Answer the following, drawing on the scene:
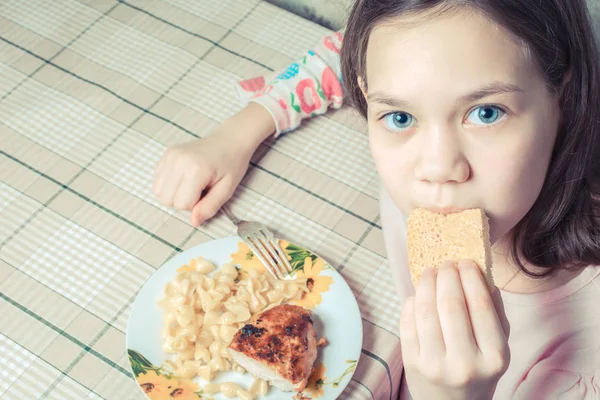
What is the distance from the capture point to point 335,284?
3.37 ft

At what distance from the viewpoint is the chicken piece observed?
0.89 metres

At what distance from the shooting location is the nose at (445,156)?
76 cm

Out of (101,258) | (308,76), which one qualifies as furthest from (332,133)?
(101,258)

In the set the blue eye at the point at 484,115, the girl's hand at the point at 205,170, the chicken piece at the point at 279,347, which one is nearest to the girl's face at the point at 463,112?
the blue eye at the point at 484,115

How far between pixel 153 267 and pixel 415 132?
1.62 feet

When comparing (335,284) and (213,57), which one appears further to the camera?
(213,57)

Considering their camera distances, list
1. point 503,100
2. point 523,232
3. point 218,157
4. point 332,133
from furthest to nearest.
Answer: point 332,133
point 218,157
point 523,232
point 503,100

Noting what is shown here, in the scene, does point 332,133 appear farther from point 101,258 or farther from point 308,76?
point 101,258

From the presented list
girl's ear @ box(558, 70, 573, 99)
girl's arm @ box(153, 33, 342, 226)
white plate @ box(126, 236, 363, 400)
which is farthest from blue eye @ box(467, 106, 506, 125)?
girl's arm @ box(153, 33, 342, 226)

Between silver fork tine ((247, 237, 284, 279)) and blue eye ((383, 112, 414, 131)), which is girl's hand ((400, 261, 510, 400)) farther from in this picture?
silver fork tine ((247, 237, 284, 279))

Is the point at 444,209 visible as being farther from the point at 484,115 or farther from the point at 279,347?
the point at 279,347

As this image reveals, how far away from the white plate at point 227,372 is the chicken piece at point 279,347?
3 centimetres

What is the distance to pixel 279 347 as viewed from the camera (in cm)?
91

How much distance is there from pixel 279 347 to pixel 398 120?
0.33 meters
